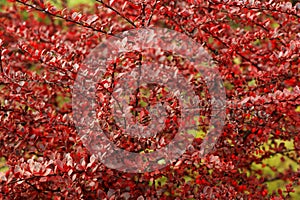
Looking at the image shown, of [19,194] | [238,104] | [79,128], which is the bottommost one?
[19,194]

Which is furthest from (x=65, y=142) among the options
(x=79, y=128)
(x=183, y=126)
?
(x=183, y=126)

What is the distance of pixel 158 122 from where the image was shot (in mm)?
2078

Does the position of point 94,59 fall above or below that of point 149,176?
above

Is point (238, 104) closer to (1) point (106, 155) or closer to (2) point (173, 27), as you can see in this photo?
(1) point (106, 155)

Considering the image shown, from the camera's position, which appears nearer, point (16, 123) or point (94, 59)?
point (94, 59)

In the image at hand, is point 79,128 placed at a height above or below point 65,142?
above

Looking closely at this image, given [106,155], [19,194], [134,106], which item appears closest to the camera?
[106,155]

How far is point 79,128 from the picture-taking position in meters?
2.11

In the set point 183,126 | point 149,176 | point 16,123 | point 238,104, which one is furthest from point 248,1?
point 16,123

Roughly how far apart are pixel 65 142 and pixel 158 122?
0.52m

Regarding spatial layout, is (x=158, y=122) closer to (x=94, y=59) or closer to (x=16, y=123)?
(x=94, y=59)

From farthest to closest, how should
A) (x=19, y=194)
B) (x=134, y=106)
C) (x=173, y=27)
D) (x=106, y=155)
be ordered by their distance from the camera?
(x=173, y=27), (x=134, y=106), (x=19, y=194), (x=106, y=155)

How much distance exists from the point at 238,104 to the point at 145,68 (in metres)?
0.51

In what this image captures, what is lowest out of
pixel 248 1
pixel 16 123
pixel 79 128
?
pixel 16 123
